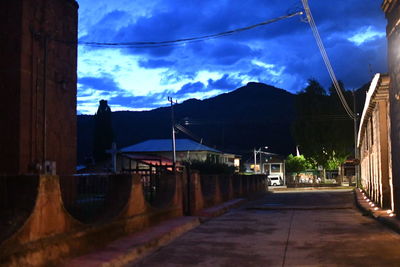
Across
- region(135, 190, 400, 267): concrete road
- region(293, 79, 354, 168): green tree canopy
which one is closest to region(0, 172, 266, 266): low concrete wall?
region(135, 190, 400, 267): concrete road

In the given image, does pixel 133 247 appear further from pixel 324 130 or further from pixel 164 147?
pixel 324 130

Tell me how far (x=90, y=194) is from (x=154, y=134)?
358ft

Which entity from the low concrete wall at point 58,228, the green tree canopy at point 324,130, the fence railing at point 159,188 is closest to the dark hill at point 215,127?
the green tree canopy at point 324,130

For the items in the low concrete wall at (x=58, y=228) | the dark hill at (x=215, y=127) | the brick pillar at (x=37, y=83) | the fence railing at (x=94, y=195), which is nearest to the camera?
the low concrete wall at (x=58, y=228)

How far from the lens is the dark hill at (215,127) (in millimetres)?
115438

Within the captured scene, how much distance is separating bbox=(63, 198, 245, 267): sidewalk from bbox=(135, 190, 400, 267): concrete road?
0.20 m

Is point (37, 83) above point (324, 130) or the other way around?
the other way around

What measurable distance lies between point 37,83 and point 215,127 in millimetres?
109866

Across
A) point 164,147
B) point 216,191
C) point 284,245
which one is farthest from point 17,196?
point 164,147

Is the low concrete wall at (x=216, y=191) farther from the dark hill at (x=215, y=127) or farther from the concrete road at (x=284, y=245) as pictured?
the dark hill at (x=215, y=127)

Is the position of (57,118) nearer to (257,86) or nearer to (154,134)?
(154,134)

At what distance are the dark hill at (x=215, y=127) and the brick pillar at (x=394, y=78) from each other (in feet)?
272

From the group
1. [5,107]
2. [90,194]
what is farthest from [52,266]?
[5,107]

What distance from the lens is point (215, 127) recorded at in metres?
125
